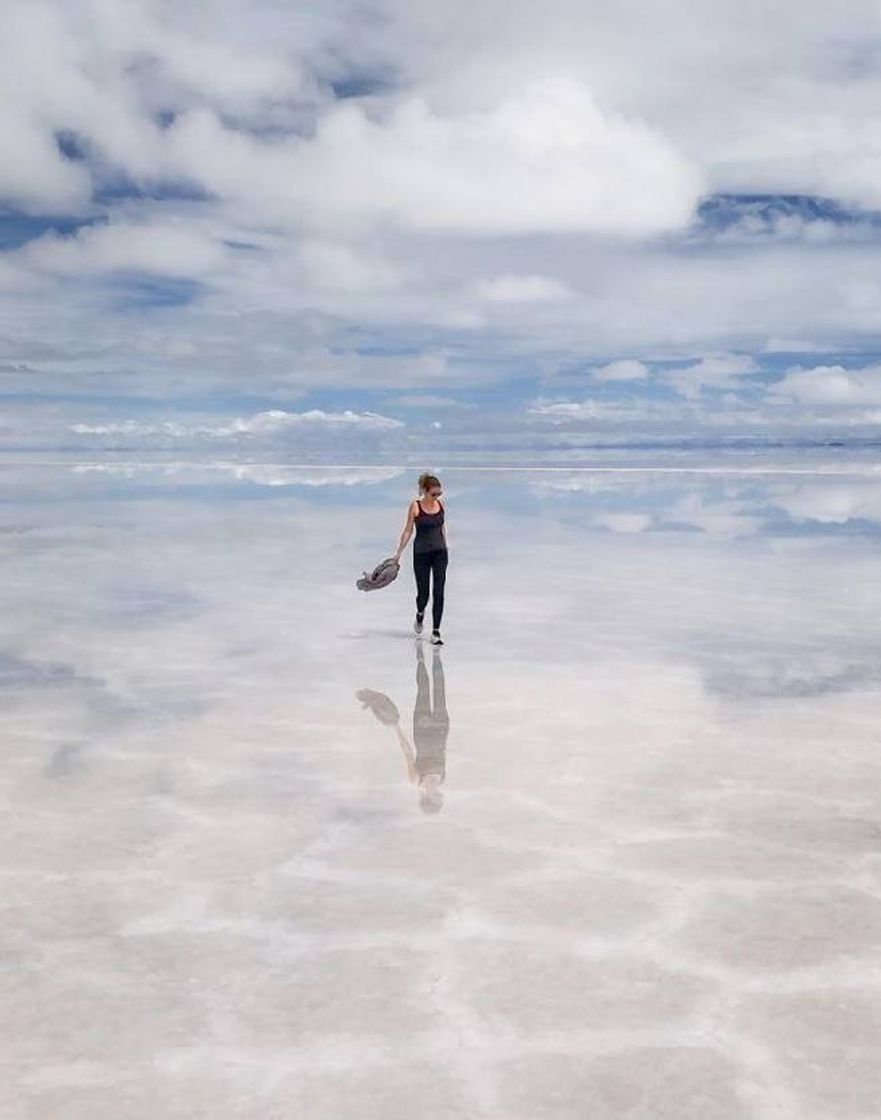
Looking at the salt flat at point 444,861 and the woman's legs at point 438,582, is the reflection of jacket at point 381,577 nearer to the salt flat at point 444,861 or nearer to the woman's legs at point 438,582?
the salt flat at point 444,861

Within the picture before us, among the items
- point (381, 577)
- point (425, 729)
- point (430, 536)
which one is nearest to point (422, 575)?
Result: point (430, 536)

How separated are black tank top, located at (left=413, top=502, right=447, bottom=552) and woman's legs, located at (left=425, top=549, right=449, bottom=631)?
0.10 meters

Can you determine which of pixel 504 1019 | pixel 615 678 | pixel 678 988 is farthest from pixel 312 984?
pixel 615 678

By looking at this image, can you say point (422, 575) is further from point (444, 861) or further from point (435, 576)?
point (444, 861)

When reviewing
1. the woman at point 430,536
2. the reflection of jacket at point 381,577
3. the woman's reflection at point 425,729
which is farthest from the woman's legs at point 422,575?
the woman's reflection at point 425,729

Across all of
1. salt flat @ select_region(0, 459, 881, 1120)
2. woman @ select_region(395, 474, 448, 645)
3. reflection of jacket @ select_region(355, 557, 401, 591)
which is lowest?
salt flat @ select_region(0, 459, 881, 1120)

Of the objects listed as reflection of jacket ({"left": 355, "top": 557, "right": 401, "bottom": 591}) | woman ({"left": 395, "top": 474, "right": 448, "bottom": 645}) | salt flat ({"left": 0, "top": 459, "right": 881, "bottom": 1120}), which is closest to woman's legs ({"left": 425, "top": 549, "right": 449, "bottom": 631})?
woman ({"left": 395, "top": 474, "right": 448, "bottom": 645})

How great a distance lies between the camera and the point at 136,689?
35.4 ft

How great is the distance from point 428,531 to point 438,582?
0.57m

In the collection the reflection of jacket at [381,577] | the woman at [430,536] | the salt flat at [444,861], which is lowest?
the salt flat at [444,861]

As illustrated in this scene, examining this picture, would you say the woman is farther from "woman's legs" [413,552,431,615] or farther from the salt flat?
the salt flat

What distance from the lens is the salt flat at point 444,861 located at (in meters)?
4.55

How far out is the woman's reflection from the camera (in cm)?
800

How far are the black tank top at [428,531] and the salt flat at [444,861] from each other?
3.47 feet
